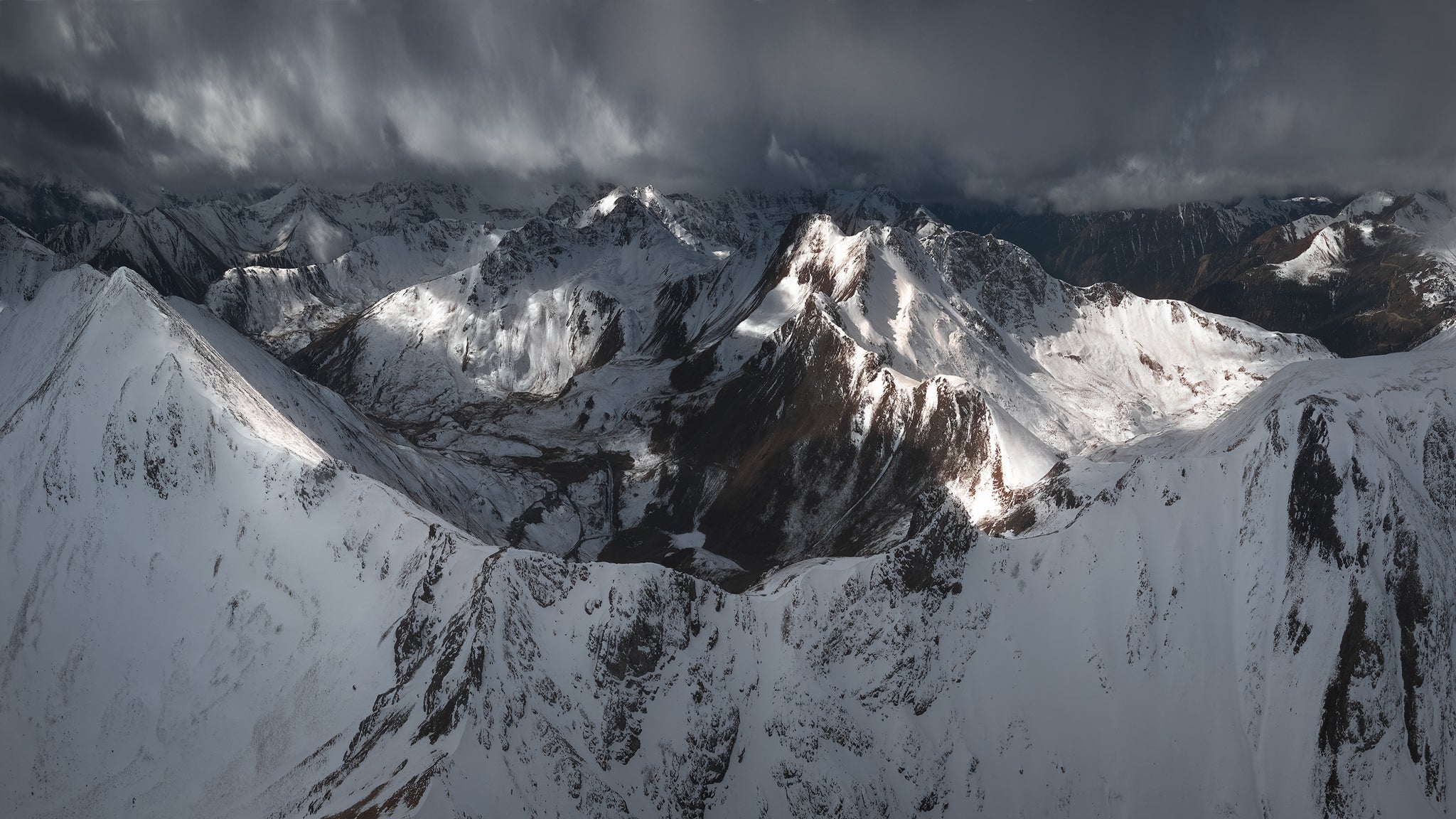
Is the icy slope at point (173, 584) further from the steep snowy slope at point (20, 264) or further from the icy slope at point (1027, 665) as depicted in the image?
the steep snowy slope at point (20, 264)

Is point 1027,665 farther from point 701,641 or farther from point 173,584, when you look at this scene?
point 173,584

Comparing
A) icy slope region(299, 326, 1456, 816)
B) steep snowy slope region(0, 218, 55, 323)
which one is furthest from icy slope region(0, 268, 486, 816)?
steep snowy slope region(0, 218, 55, 323)

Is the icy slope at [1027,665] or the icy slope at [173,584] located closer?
the icy slope at [1027,665]

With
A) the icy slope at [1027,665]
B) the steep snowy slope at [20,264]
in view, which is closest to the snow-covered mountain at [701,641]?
the icy slope at [1027,665]

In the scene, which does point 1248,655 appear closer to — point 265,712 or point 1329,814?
point 1329,814

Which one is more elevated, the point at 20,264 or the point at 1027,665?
the point at 20,264

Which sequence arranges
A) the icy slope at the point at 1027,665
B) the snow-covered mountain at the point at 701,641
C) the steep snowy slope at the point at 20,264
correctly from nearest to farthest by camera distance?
the icy slope at the point at 1027,665 < the snow-covered mountain at the point at 701,641 < the steep snowy slope at the point at 20,264

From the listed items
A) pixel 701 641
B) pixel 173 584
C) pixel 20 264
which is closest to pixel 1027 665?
pixel 701 641

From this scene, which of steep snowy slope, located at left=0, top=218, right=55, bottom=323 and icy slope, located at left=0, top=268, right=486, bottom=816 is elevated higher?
steep snowy slope, located at left=0, top=218, right=55, bottom=323

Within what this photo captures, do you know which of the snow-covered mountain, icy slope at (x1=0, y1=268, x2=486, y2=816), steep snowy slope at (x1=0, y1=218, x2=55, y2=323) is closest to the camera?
the snow-covered mountain

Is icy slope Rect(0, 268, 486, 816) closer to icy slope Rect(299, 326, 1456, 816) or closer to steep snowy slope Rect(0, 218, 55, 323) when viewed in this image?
icy slope Rect(299, 326, 1456, 816)
